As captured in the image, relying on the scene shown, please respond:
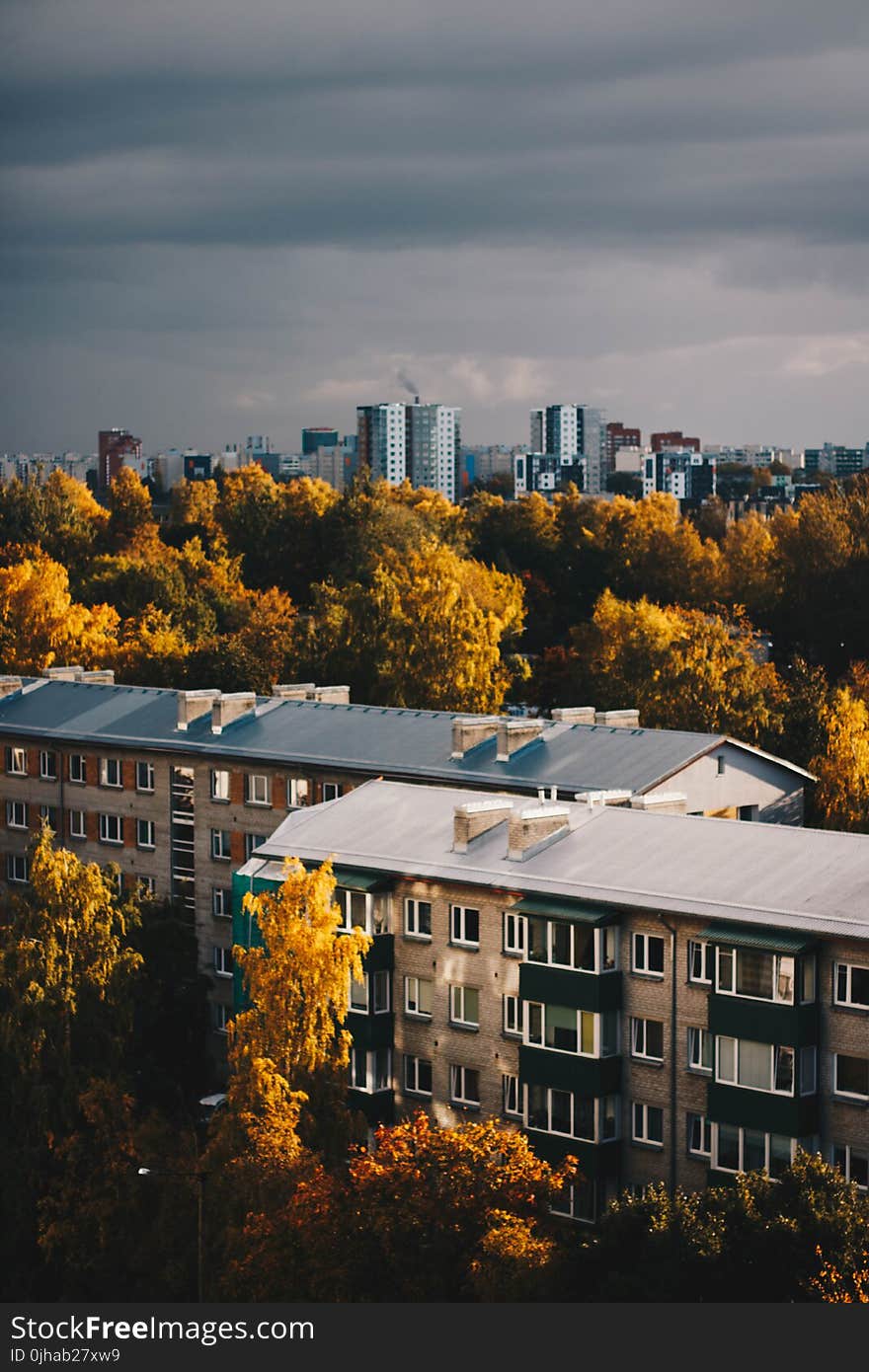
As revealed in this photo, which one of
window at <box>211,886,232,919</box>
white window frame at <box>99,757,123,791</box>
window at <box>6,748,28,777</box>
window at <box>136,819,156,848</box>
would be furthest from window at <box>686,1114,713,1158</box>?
window at <box>6,748,28,777</box>

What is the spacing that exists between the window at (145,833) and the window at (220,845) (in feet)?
8.84

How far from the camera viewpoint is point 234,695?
2506 inches

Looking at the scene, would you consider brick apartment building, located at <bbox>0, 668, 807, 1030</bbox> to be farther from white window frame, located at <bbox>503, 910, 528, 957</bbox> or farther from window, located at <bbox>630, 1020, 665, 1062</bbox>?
window, located at <bbox>630, 1020, 665, 1062</bbox>

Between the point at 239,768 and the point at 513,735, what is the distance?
961 cm

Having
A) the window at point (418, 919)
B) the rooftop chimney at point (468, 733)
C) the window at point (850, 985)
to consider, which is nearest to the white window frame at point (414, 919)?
the window at point (418, 919)

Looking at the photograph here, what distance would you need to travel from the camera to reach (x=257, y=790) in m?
60.8

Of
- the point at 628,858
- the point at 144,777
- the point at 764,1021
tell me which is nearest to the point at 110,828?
the point at 144,777

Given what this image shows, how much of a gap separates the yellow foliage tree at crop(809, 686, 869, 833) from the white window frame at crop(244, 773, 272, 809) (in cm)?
1778

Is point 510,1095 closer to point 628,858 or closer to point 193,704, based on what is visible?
point 628,858

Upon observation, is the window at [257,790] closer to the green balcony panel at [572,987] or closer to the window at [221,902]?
the window at [221,902]

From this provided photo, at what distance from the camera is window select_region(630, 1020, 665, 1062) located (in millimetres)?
41312

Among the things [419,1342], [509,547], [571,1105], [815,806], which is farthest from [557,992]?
[509,547]

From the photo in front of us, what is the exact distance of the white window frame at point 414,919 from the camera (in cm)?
4538

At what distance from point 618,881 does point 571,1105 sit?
4917 mm
